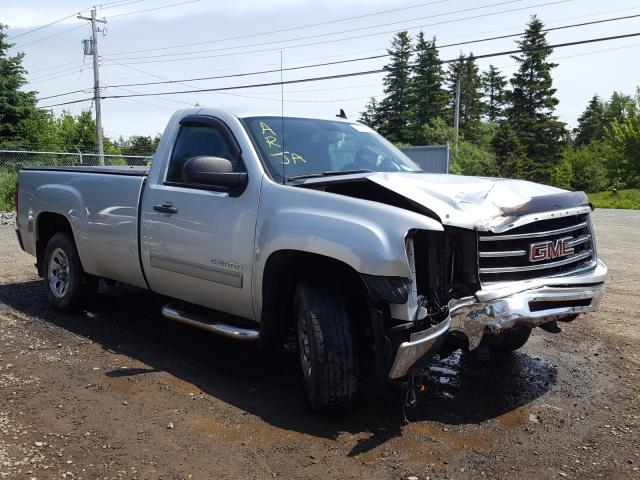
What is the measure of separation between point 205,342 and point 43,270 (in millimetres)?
2402

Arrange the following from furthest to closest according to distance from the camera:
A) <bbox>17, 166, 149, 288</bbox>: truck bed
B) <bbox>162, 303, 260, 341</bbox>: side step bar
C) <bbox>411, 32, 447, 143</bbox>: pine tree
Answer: <bbox>411, 32, 447, 143</bbox>: pine tree, <bbox>17, 166, 149, 288</bbox>: truck bed, <bbox>162, 303, 260, 341</bbox>: side step bar

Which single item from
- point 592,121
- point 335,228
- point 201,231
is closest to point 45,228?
point 201,231

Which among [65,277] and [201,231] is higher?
[201,231]

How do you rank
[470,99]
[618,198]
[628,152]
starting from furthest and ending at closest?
[470,99] → [628,152] → [618,198]

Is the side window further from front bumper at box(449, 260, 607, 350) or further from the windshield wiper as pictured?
front bumper at box(449, 260, 607, 350)

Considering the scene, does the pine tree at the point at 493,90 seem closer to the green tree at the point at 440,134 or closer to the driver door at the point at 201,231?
the green tree at the point at 440,134

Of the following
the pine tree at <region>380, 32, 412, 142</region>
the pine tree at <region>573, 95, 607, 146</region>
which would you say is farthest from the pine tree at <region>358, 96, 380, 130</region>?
the pine tree at <region>573, 95, 607, 146</region>

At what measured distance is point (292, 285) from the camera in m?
4.26

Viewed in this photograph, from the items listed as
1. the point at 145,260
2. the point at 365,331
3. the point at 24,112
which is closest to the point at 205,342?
the point at 145,260

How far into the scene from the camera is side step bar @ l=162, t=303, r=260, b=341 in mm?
4238

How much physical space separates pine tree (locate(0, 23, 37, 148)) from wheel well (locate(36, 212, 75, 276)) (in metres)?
27.2

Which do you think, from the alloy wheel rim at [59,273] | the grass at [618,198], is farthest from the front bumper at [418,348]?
the grass at [618,198]

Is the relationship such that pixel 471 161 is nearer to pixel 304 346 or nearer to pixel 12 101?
pixel 12 101

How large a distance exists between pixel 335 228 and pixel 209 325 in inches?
54.6
